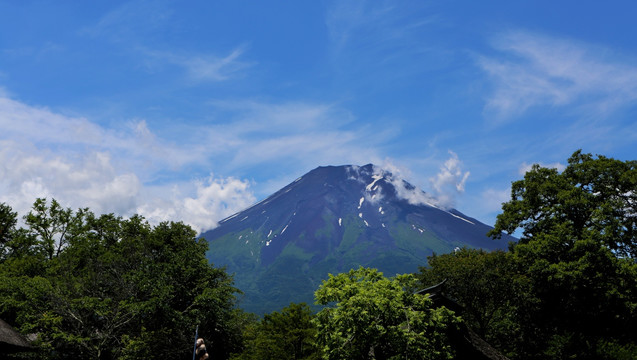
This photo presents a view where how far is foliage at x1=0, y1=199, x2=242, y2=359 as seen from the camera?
98.7ft

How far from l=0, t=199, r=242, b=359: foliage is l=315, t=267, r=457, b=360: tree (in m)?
16.6

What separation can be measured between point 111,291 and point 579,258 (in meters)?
34.4

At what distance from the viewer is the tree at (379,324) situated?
17.1 metres

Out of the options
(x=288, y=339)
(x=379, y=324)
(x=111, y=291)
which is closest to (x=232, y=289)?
(x=111, y=291)

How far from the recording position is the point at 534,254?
3375 cm

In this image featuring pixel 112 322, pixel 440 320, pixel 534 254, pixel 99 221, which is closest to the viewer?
pixel 440 320

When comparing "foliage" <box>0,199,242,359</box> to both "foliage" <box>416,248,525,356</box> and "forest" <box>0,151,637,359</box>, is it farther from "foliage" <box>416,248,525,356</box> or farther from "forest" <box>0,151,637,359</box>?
"foliage" <box>416,248,525,356</box>

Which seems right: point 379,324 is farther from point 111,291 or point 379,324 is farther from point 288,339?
point 111,291

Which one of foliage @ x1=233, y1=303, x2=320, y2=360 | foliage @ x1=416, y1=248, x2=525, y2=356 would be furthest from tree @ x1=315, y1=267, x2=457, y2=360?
foliage @ x1=416, y1=248, x2=525, y2=356

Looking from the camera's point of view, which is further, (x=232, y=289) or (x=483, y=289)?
(x=483, y=289)

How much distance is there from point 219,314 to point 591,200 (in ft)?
99.0

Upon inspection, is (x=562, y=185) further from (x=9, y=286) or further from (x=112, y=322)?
(x=9, y=286)

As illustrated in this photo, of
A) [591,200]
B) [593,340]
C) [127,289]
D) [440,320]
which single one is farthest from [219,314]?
[591,200]

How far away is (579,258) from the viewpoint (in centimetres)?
3192
